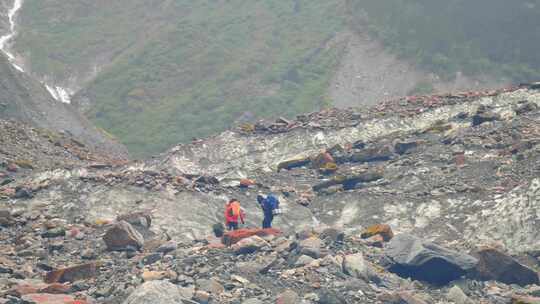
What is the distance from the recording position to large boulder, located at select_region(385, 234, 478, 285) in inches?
622

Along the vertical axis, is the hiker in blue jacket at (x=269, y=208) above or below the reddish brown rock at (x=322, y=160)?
above

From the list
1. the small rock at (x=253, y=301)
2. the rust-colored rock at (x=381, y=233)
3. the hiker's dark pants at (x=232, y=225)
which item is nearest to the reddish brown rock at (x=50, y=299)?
the small rock at (x=253, y=301)

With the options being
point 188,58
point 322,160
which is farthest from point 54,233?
point 188,58

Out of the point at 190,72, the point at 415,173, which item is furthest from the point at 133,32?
the point at 415,173

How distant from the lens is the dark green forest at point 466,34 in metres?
67.9

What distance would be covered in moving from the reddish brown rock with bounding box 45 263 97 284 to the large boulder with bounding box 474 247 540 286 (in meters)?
8.42

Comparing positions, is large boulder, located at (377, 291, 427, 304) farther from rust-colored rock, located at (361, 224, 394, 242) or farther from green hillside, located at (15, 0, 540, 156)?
green hillside, located at (15, 0, 540, 156)

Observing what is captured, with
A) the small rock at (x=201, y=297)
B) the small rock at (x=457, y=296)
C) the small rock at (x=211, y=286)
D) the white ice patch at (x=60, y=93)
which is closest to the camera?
the small rock at (x=201, y=297)

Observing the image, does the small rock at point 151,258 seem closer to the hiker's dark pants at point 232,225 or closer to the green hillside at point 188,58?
the hiker's dark pants at point 232,225

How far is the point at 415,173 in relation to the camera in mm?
25375

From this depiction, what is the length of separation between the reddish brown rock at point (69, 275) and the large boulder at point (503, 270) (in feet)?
27.6

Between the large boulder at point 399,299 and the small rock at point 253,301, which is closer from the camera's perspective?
the small rock at point 253,301

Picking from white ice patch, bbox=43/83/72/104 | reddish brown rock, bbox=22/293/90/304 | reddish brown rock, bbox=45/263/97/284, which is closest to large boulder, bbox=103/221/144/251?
reddish brown rock, bbox=45/263/97/284

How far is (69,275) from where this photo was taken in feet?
52.5
